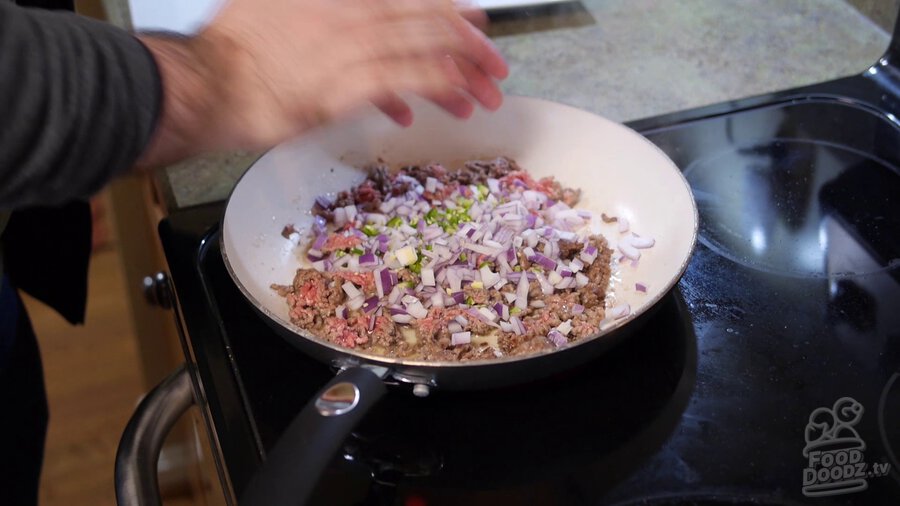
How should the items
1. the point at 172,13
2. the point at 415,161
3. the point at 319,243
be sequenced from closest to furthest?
1. the point at 319,243
2. the point at 415,161
3. the point at 172,13

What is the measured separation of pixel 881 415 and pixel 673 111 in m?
0.48

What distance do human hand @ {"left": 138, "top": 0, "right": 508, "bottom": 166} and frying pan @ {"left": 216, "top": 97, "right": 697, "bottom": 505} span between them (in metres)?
0.15

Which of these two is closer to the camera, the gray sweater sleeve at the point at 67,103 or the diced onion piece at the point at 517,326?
the gray sweater sleeve at the point at 67,103

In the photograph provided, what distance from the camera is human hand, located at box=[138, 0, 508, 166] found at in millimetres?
571

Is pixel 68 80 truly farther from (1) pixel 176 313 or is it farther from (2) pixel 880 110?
(2) pixel 880 110

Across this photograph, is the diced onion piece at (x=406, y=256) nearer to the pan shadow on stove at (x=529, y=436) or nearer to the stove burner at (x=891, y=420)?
the pan shadow on stove at (x=529, y=436)

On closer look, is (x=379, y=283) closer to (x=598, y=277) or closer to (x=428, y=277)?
(x=428, y=277)

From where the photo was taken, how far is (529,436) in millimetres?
649

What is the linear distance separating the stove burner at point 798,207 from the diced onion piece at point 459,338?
0.27 meters

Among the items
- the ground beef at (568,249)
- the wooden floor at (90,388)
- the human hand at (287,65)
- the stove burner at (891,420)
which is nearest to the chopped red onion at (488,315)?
the ground beef at (568,249)

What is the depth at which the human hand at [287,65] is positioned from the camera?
571 mm

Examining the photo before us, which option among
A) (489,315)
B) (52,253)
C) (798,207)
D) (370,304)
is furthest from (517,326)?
(52,253)

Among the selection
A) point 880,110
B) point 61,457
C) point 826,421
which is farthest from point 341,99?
point 61,457

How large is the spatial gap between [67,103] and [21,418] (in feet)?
2.07
